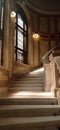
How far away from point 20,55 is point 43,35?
2.39m

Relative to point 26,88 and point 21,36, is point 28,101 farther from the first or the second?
point 21,36

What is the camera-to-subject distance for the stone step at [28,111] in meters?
2.95

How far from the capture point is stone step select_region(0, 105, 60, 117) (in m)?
2.95

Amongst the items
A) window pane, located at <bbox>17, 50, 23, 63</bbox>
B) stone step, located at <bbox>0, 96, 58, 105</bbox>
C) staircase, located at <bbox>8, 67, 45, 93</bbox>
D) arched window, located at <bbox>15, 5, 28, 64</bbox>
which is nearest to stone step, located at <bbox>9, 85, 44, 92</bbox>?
staircase, located at <bbox>8, 67, 45, 93</bbox>

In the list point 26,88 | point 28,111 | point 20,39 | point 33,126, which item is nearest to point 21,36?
point 20,39

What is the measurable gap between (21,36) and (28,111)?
20.4 feet

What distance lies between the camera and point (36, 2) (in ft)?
33.3

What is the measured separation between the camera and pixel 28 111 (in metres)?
3.06

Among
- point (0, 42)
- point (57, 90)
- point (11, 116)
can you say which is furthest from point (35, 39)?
point (11, 116)

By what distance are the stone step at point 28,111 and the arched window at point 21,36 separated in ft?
16.8

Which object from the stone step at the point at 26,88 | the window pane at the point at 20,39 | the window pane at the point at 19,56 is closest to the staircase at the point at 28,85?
the stone step at the point at 26,88

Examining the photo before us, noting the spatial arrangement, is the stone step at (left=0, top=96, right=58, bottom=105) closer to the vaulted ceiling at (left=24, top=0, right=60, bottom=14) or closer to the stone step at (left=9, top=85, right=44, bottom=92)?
the stone step at (left=9, top=85, right=44, bottom=92)

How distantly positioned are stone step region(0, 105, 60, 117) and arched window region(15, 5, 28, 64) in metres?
5.12

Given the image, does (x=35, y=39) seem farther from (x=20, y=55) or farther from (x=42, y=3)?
(x=42, y=3)
